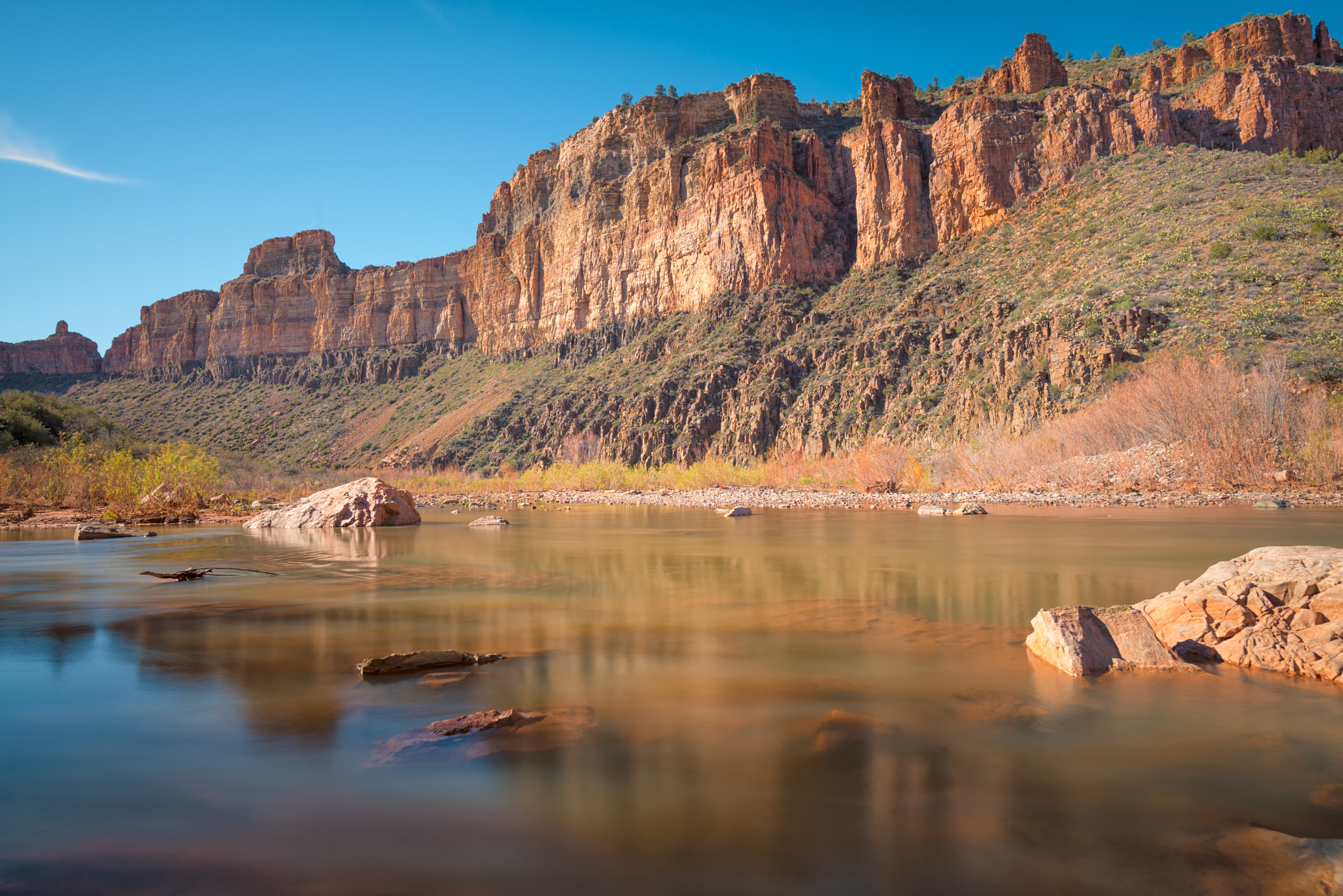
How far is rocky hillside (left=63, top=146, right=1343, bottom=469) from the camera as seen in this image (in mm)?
33219

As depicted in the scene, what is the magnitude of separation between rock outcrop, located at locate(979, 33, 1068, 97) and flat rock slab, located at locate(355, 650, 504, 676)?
78.1 metres

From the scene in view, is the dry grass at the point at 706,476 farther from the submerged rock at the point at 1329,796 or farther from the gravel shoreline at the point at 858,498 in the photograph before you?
the submerged rock at the point at 1329,796

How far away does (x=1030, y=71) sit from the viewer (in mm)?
68062

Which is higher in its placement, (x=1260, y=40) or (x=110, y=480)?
(x=1260, y=40)

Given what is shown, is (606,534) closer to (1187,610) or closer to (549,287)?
(1187,610)

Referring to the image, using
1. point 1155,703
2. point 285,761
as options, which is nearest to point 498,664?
point 285,761

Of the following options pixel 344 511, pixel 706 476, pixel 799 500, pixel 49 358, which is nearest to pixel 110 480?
pixel 344 511

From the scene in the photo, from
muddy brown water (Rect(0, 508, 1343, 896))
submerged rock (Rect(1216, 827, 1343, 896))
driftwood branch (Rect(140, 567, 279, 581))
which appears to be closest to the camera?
submerged rock (Rect(1216, 827, 1343, 896))

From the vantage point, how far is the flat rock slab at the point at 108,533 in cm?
1712

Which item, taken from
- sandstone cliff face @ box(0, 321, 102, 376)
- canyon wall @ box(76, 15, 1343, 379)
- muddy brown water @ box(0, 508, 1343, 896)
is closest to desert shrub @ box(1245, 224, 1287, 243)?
canyon wall @ box(76, 15, 1343, 379)

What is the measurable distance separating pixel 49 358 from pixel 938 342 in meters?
125

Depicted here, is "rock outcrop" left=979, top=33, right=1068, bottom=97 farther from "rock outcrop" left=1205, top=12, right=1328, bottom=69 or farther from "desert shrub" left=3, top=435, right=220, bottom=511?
"desert shrub" left=3, top=435, right=220, bottom=511

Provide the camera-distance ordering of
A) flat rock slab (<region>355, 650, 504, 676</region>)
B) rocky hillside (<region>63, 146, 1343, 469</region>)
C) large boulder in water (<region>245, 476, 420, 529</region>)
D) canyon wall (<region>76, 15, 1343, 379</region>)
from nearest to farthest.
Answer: flat rock slab (<region>355, 650, 504, 676</region>) < large boulder in water (<region>245, 476, 420, 529</region>) < rocky hillside (<region>63, 146, 1343, 469</region>) < canyon wall (<region>76, 15, 1343, 379</region>)

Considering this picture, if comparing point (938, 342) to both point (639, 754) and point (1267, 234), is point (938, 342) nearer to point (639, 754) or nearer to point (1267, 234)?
point (1267, 234)
